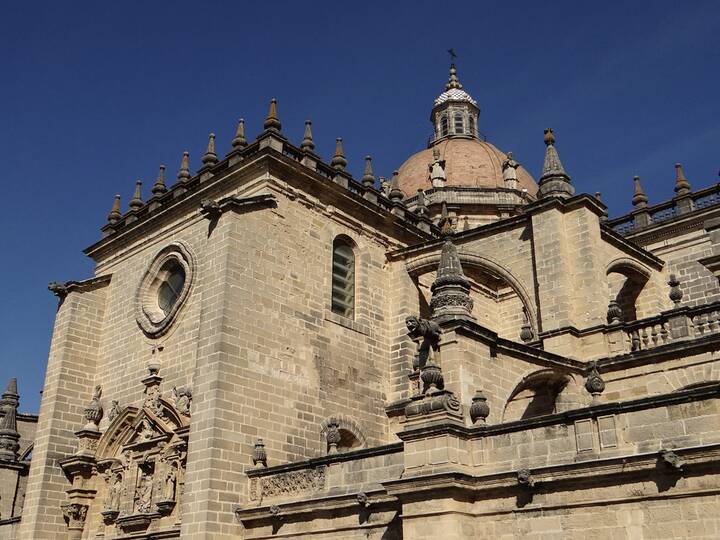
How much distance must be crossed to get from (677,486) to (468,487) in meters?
2.84

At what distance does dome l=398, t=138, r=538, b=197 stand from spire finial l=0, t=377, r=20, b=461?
18.4m

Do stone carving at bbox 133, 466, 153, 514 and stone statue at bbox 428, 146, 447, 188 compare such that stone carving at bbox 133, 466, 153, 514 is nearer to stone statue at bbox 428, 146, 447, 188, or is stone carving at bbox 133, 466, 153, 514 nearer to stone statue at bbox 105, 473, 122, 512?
stone statue at bbox 105, 473, 122, 512

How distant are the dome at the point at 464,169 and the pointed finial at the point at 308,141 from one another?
15.7 metres

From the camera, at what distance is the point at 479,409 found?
466 inches

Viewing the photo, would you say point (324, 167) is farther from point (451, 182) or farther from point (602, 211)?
point (451, 182)

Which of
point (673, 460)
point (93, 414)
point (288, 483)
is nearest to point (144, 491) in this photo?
point (93, 414)

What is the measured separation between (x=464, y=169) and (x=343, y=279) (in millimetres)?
18312

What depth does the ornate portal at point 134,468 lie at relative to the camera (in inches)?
656

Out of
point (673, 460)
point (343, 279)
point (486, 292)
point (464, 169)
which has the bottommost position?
point (673, 460)

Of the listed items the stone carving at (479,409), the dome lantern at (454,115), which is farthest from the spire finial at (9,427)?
the dome lantern at (454,115)

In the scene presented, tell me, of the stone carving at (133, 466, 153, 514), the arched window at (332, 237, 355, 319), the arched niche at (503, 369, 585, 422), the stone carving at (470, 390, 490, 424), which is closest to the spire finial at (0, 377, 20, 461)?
the stone carving at (133, 466, 153, 514)

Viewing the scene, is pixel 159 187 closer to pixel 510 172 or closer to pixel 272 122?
pixel 272 122

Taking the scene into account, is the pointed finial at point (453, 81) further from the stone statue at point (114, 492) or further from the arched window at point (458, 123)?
the stone statue at point (114, 492)

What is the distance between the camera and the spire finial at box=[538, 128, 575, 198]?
60.5ft
